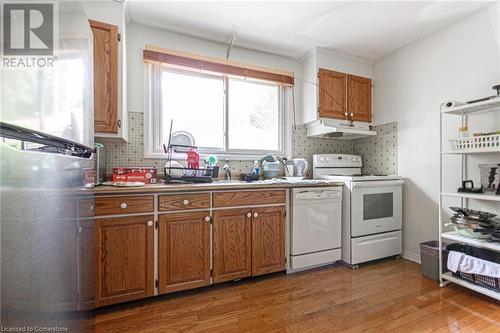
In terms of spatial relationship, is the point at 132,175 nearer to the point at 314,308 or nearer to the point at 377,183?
the point at 314,308

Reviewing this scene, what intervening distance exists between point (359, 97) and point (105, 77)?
2.65 metres

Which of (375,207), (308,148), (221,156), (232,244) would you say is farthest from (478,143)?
(221,156)

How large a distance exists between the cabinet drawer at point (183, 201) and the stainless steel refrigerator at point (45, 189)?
2.55 ft

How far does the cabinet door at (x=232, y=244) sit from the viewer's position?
1.85m

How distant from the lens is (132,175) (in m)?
1.96

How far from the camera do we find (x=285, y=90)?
2.94 metres

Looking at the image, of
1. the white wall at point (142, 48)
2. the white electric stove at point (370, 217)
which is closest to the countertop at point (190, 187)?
the white electric stove at point (370, 217)

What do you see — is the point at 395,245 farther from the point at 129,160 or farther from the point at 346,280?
the point at 129,160

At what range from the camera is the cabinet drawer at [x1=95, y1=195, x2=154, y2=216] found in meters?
1.52

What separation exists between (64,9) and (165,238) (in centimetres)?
139

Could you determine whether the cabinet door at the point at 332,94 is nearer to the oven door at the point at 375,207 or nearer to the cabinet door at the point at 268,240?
the oven door at the point at 375,207

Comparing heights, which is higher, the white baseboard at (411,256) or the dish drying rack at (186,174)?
the dish drying rack at (186,174)

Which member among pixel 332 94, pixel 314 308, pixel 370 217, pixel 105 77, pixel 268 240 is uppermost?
pixel 332 94

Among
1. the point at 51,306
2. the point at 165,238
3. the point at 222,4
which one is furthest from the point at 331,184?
the point at 51,306
